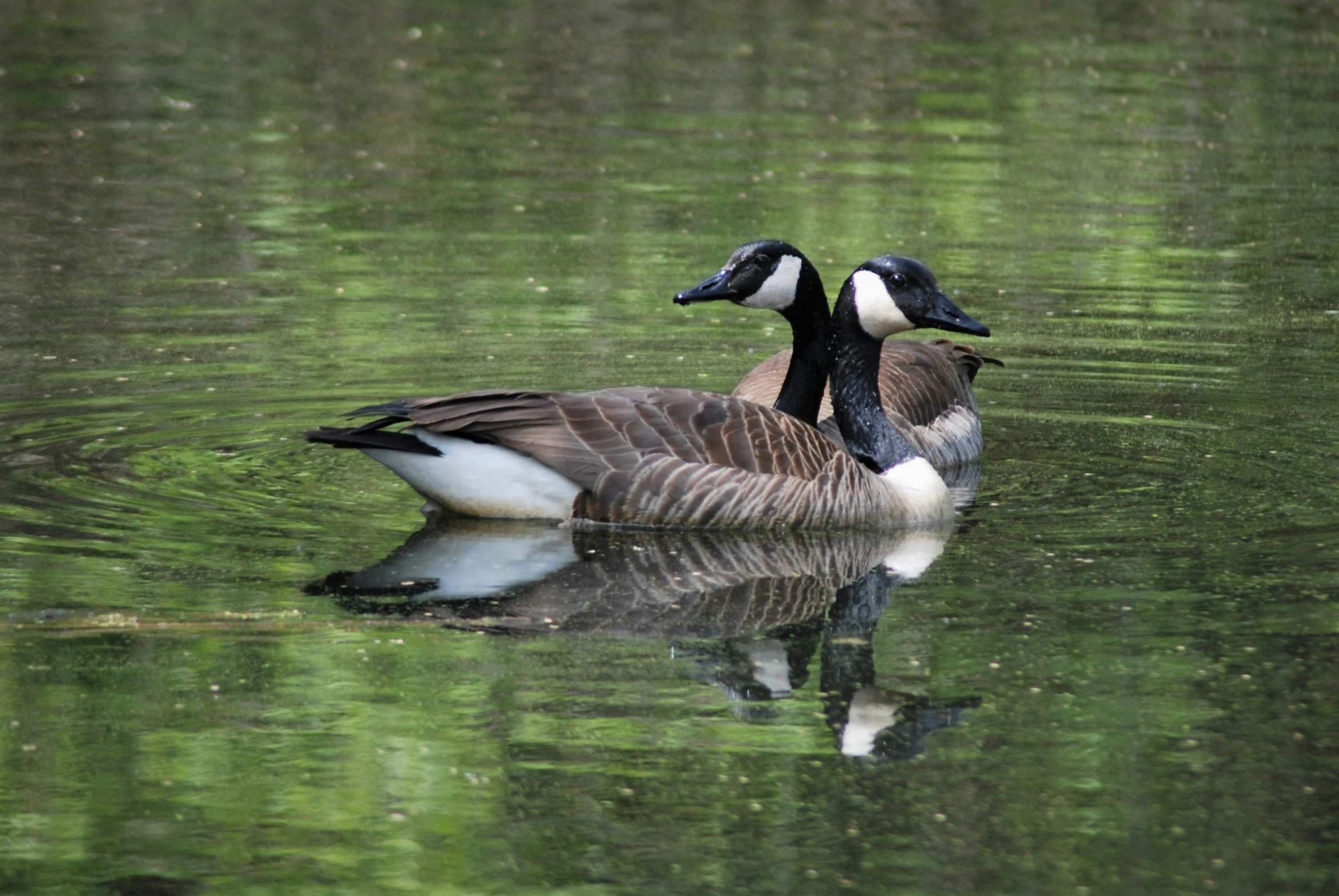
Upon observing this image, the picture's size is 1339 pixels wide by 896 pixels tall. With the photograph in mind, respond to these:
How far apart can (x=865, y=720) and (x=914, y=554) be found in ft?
7.69

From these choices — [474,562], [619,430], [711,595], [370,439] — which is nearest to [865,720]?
[711,595]

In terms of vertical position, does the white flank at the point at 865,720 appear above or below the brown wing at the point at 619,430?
below

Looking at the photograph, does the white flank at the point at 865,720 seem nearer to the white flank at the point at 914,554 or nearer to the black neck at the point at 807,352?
the white flank at the point at 914,554

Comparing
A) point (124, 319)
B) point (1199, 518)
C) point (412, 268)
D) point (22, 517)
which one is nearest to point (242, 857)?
point (22, 517)

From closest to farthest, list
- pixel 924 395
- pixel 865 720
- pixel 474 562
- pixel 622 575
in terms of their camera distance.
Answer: pixel 865 720 < pixel 622 575 < pixel 474 562 < pixel 924 395

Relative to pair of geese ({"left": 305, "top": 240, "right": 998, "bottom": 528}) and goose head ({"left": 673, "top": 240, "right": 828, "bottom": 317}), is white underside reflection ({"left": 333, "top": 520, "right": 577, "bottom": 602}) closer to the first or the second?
pair of geese ({"left": 305, "top": 240, "right": 998, "bottom": 528})

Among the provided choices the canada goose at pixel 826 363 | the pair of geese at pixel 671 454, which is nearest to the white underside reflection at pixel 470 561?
the pair of geese at pixel 671 454

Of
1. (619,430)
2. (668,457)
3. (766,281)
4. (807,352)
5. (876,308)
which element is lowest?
(668,457)

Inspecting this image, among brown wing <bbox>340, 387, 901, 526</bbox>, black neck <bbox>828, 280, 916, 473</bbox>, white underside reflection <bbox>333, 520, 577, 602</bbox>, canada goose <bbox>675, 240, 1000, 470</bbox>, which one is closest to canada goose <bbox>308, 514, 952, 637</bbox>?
white underside reflection <bbox>333, 520, 577, 602</bbox>

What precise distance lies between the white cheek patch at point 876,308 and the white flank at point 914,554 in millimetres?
1168

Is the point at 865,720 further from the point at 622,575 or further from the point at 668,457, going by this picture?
the point at 668,457

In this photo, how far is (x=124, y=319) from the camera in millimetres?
13484

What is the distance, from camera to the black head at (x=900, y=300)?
9648 millimetres

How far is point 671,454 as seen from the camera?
890 centimetres
